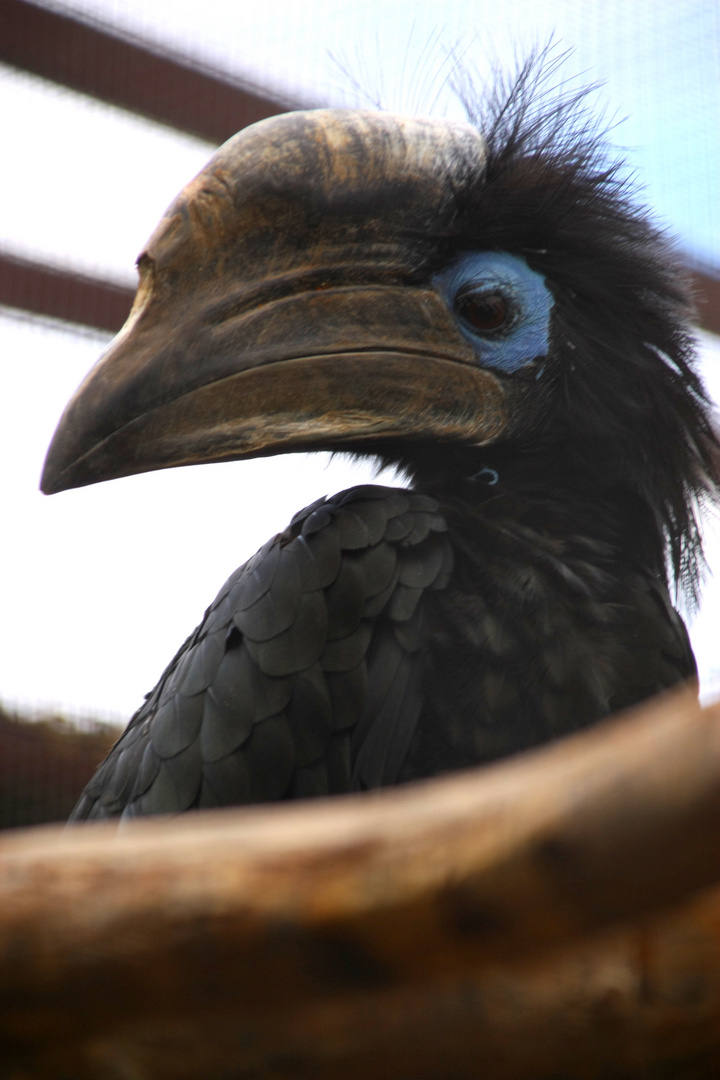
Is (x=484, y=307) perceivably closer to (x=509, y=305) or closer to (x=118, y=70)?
(x=509, y=305)

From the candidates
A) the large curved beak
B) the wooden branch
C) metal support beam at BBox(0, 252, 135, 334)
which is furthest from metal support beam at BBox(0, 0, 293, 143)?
the wooden branch

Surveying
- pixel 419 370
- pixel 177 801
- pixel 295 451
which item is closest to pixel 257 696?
pixel 177 801

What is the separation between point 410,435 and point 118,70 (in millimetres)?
2314

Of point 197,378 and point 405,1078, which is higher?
point 405,1078

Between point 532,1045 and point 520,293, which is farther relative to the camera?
point 520,293

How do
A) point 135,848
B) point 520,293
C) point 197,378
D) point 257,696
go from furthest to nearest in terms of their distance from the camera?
1. point 520,293
2. point 197,378
3. point 257,696
4. point 135,848

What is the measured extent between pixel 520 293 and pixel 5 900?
6.59 ft

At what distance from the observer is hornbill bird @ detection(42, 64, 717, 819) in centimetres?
219

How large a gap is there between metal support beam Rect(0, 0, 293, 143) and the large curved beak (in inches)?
74.1

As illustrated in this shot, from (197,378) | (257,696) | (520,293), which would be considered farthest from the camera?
(520,293)

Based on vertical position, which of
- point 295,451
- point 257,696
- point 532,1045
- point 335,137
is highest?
point 335,137

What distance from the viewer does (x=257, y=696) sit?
218cm

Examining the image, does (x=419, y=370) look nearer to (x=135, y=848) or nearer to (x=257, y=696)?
(x=257, y=696)

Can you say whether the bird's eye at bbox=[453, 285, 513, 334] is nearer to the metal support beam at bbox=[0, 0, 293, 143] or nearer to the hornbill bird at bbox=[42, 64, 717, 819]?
the hornbill bird at bbox=[42, 64, 717, 819]
